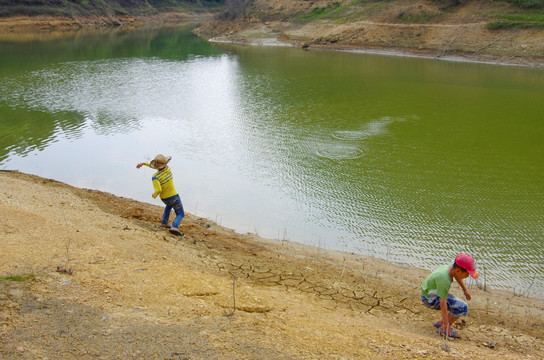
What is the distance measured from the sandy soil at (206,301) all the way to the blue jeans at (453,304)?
356mm

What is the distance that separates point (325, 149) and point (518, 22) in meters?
30.7

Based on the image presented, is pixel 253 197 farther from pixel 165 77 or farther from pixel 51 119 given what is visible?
pixel 165 77

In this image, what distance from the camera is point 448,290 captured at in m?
5.35

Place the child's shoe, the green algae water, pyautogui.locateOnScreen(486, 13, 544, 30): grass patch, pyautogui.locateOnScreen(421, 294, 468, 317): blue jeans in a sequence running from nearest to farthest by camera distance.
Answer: pyautogui.locateOnScreen(421, 294, 468, 317): blue jeans
the child's shoe
the green algae water
pyautogui.locateOnScreen(486, 13, 544, 30): grass patch

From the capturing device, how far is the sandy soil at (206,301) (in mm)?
4516

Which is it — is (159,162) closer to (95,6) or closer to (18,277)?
(18,277)

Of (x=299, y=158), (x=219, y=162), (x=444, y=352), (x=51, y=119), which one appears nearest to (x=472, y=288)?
(x=444, y=352)

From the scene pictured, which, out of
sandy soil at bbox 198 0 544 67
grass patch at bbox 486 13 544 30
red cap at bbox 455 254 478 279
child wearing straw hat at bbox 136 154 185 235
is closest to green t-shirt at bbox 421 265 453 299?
red cap at bbox 455 254 478 279

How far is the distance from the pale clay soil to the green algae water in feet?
5.35

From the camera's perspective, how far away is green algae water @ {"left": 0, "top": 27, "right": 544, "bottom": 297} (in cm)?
1013

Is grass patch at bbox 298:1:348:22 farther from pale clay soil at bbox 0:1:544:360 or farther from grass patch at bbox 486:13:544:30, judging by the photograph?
pale clay soil at bbox 0:1:544:360

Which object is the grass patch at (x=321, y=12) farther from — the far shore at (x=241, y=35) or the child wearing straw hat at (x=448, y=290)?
the child wearing straw hat at (x=448, y=290)

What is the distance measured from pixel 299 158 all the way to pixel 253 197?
121 inches

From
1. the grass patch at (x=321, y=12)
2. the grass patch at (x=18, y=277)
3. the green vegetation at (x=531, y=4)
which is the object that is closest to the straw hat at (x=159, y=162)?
the grass patch at (x=18, y=277)
